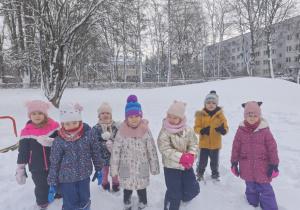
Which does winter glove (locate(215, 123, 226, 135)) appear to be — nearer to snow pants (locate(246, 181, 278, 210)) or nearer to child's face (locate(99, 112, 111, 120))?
snow pants (locate(246, 181, 278, 210))

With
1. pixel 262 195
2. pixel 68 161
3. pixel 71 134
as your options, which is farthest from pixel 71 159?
pixel 262 195

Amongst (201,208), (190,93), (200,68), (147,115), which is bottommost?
(201,208)

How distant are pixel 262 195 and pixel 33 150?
317 cm

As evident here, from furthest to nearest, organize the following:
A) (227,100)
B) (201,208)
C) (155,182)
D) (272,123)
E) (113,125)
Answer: (227,100) < (272,123) < (155,182) < (113,125) < (201,208)

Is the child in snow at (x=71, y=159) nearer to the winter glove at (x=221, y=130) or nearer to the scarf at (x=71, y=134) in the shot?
the scarf at (x=71, y=134)

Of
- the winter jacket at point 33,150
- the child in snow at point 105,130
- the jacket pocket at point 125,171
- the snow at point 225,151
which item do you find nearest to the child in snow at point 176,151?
the snow at point 225,151

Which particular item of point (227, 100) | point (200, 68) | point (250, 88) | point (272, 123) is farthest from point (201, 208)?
point (200, 68)

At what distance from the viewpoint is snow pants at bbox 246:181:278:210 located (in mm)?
2613

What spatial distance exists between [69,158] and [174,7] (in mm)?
23577

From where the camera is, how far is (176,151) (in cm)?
258

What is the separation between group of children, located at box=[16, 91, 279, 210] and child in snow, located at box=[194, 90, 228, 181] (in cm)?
58

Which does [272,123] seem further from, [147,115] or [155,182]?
[155,182]

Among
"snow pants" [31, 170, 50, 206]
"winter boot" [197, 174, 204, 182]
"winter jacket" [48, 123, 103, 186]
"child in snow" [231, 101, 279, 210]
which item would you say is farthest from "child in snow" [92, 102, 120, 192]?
"child in snow" [231, 101, 279, 210]

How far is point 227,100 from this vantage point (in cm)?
910
